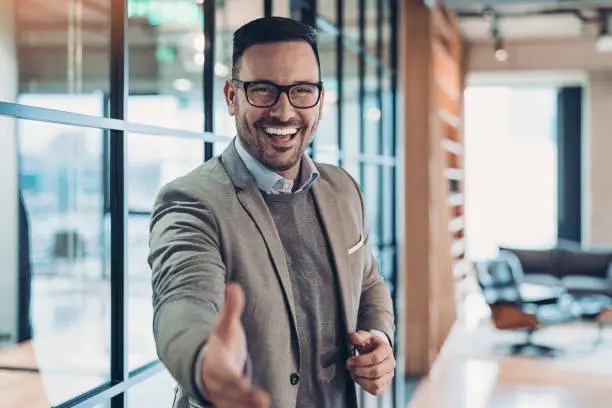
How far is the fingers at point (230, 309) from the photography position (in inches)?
35.8

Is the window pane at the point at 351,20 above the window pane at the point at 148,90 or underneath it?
above

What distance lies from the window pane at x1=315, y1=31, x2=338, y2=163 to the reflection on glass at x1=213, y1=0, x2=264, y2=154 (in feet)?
1.57

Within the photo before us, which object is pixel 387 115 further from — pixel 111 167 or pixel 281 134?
pixel 281 134

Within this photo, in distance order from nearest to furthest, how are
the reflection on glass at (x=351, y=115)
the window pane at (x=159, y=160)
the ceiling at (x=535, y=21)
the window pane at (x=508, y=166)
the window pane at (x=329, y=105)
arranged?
the window pane at (x=159, y=160) → the window pane at (x=329, y=105) → the reflection on glass at (x=351, y=115) → the ceiling at (x=535, y=21) → the window pane at (x=508, y=166)

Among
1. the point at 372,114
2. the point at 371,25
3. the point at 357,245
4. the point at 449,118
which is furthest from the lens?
the point at 449,118

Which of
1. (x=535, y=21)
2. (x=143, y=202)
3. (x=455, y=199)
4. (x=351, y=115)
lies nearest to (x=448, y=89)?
(x=455, y=199)

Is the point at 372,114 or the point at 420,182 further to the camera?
the point at 420,182

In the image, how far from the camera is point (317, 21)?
3.72 meters

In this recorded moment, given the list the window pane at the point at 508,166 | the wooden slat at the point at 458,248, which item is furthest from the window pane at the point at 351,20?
the window pane at the point at 508,166

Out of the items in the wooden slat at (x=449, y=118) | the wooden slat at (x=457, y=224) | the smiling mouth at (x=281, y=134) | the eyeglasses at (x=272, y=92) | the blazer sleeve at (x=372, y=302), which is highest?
the wooden slat at (x=449, y=118)

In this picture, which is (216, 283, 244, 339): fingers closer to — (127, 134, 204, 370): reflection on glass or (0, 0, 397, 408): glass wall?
(0, 0, 397, 408): glass wall

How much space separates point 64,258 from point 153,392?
7.80 metres

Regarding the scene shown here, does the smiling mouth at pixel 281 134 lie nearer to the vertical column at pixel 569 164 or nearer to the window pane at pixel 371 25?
the window pane at pixel 371 25

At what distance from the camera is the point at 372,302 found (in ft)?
5.50
